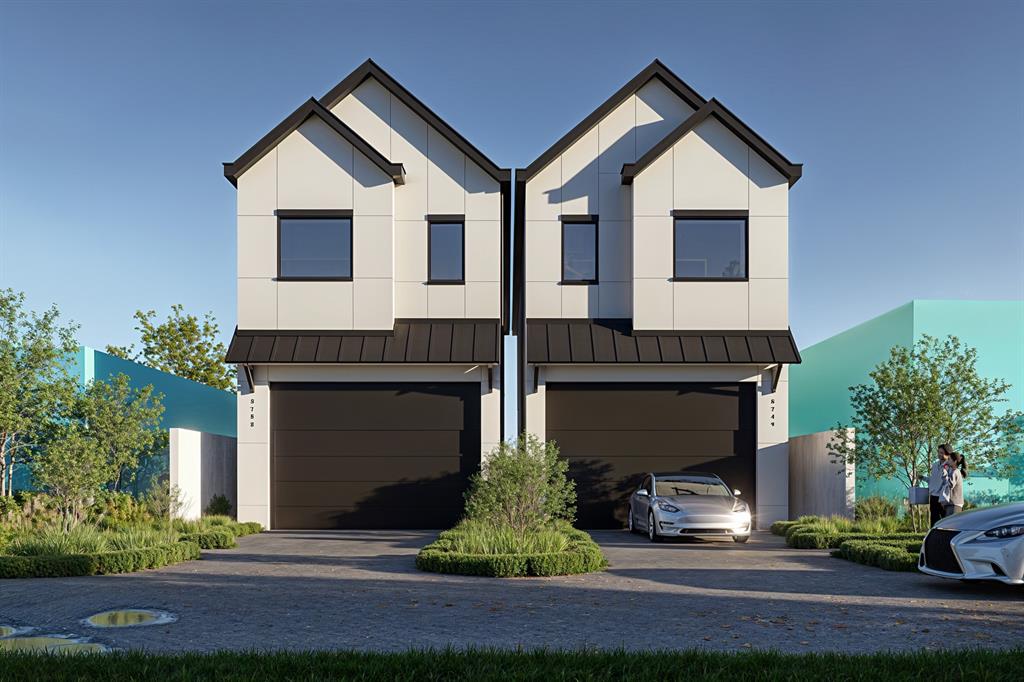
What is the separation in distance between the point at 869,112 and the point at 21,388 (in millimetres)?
20406

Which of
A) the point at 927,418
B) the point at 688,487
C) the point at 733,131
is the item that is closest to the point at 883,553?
the point at 688,487

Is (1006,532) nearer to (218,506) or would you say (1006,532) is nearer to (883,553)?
(883,553)

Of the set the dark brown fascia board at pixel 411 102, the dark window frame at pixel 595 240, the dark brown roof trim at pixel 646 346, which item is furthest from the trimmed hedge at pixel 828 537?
the dark brown fascia board at pixel 411 102

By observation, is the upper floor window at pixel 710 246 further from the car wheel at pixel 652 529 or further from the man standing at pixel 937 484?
the man standing at pixel 937 484

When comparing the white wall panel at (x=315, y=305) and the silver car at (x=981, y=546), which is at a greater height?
the white wall panel at (x=315, y=305)

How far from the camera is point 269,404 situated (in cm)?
2238

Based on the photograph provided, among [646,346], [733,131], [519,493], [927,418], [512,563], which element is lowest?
[512,563]

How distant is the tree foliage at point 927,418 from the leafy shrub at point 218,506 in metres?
13.5

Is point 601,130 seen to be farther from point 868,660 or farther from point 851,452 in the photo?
point 868,660

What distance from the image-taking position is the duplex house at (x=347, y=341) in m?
22.2

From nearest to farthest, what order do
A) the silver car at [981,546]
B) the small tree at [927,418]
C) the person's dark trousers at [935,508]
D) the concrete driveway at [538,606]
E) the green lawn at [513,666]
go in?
the green lawn at [513,666]
the concrete driveway at [538,606]
the silver car at [981,546]
the person's dark trousers at [935,508]
the small tree at [927,418]

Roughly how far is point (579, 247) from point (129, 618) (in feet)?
48.9

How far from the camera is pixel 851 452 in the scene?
20.3 metres

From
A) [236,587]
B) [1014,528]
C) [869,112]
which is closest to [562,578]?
[236,587]
